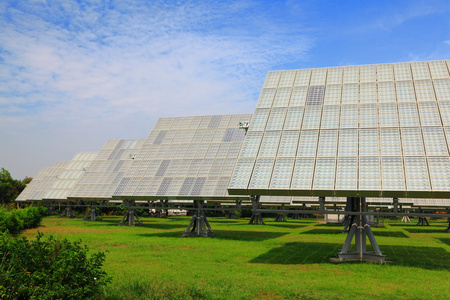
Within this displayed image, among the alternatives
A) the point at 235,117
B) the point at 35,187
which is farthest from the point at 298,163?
the point at 35,187

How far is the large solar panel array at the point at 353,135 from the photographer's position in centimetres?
1883

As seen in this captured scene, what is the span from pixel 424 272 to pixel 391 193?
3.51 meters

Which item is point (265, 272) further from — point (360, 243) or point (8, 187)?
point (8, 187)

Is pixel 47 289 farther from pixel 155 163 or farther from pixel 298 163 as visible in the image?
pixel 155 163

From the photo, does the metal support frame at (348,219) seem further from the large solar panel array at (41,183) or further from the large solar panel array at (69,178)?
the large solar panel array at (41,183)

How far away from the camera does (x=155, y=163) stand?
120ft

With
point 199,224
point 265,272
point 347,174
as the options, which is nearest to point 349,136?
point 347,174

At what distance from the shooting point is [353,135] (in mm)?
21125

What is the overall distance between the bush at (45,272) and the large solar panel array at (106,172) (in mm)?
36797

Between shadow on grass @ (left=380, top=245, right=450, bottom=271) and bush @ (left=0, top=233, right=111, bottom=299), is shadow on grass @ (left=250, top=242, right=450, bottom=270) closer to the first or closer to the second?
shadow on grass @ (left=380, top=245, right=450, bottom=271)

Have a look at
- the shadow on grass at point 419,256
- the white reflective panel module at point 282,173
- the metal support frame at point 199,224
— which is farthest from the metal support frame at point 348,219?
the metal support frame at point 199,224

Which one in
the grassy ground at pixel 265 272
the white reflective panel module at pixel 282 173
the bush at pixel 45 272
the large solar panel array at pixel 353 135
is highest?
the large solar panel array at pixel 353 135

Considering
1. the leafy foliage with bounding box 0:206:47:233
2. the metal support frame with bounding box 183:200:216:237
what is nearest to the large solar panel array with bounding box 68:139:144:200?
the leafy foliage with bounding box 0:206:47:233

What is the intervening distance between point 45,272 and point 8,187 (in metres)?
99.1
